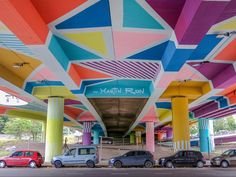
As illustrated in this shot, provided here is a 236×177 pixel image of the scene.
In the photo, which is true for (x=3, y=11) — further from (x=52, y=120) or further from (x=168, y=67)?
(x=52, y=120)

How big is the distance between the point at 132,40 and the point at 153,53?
204 cm

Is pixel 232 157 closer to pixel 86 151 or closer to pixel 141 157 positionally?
pixel 141 157

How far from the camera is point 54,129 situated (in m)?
24.5

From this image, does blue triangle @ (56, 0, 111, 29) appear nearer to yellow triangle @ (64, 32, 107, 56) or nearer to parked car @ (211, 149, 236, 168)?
yellow triangle @ (64, 32, 107, 56)

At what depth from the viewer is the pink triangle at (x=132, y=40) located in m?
13.0

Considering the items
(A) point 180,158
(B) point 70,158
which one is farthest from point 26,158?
(A) point 180,158

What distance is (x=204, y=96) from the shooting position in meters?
24.4

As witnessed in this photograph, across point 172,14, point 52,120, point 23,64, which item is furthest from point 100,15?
point 52,120

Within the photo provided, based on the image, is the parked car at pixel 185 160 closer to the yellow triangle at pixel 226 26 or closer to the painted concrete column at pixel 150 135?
the yellow triangle at pixel 226 26

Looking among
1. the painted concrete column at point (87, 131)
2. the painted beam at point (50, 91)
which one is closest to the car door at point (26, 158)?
the painted beam at point (50, 91)

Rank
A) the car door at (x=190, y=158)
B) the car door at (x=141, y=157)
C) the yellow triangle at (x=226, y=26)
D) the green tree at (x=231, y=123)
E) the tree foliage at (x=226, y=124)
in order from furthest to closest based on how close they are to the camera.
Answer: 1. the tree foliage at (x=226, y=124)
2. the green tree at (x=231, y=123)
3. the car door at (x=141, y=157)
4. the car door at (x=190, y=158)
5. the yellow triangle at (x=226, y=26)

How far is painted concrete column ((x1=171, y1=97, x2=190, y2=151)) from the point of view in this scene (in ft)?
79.3

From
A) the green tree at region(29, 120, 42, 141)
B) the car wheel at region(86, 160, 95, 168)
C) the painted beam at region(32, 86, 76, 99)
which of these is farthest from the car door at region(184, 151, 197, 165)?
the green tree at region(29, 120, 42, 141)

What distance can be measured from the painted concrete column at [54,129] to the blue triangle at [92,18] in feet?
45.0
